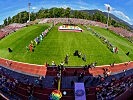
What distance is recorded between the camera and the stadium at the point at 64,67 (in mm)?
29016

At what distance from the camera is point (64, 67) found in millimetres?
37750

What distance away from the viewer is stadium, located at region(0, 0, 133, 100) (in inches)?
1142

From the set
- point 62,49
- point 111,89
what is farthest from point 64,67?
point 62,49

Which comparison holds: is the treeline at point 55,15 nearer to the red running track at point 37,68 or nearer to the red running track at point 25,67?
the red running track at point 37,68

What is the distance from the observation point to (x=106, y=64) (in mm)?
43000

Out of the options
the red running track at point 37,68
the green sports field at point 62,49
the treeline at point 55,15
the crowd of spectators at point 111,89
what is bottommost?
the crowd of spectators at point 111,89

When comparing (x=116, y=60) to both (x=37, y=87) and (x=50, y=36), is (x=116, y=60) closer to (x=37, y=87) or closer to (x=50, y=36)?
(x=50, y=36)

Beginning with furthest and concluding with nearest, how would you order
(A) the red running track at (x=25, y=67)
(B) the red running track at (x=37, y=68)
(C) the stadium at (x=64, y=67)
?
(B) the red running track at (x=37, y=68) < (A) the red running track at (x=25, y=67) < (C) the stadium at (x=64, y=67)

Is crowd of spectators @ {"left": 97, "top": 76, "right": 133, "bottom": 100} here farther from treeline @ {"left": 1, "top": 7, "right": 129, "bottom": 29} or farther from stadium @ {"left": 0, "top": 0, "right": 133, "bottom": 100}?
treeline @ {"left": 1, "top": 7, "right": 129, "bottom": 29}

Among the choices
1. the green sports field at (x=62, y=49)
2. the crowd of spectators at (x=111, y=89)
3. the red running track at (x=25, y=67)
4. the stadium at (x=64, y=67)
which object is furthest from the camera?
the green sports field at (x=62, y=49)

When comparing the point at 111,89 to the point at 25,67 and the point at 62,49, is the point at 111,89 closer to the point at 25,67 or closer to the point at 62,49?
the point at 25,67

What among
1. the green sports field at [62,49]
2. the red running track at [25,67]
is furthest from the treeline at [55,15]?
the red running track at [25,67]

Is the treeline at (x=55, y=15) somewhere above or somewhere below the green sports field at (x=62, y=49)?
above

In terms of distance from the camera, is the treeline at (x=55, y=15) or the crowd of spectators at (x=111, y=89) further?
the treeline at (x=55, y=15)
